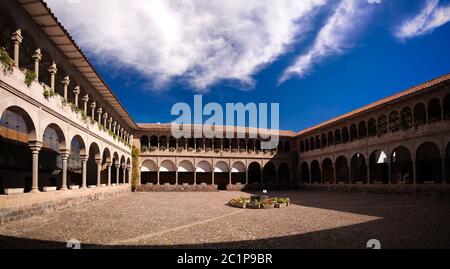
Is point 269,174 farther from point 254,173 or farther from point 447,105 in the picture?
point 447,105

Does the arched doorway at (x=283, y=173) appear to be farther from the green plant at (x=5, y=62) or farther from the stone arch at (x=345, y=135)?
the green plant at (x=5, y=62)

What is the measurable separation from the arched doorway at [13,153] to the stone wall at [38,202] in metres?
4.54

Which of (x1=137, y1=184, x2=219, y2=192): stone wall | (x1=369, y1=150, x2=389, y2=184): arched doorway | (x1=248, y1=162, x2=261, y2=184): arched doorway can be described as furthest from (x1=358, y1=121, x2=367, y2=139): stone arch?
(x1=137, y1=184, x2=219, y2=192): stone wall

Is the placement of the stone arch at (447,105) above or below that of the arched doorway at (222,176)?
above

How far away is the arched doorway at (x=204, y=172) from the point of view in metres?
40.0

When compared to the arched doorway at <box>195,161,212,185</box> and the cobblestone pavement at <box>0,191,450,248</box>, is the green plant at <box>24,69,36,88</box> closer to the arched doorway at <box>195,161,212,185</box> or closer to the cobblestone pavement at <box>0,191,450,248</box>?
the cobblestone pavement at <box>0,191,450,248</box>

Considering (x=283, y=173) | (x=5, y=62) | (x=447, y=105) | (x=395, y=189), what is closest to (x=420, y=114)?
(x=447, y=105)

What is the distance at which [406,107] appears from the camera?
25031 millimetres

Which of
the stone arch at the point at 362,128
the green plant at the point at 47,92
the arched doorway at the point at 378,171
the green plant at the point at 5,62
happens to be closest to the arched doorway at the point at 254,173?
the stone arch at the point at 362,128

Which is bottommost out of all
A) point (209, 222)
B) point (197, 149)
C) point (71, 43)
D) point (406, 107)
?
point (209, 222)

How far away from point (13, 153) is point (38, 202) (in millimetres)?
9577

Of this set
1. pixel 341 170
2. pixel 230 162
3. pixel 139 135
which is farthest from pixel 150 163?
pixel 341 170
